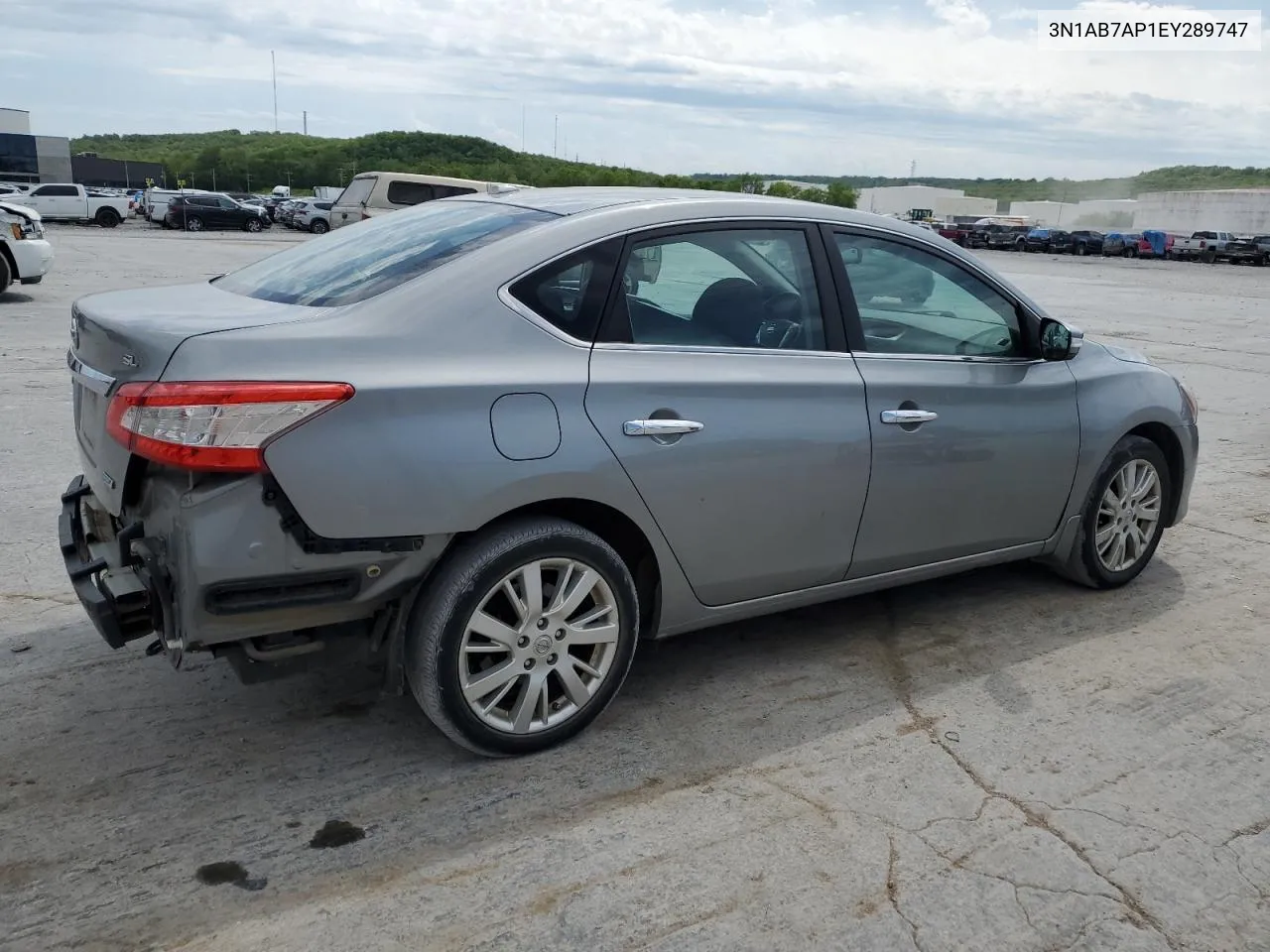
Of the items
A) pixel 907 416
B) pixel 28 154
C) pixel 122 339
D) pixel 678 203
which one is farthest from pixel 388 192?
pixel 28 154

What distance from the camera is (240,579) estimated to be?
9.36ft

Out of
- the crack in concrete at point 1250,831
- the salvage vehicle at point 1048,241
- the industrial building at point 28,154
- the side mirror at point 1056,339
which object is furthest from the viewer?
the industrial building at point 28,154

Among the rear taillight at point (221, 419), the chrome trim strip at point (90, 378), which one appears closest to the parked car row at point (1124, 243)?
the chrome trim strip at point (90, 378)

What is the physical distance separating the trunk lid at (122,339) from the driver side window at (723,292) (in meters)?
1.00

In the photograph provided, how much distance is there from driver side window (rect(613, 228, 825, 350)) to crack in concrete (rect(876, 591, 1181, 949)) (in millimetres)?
1260

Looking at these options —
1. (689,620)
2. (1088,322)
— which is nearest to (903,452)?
(689,620)

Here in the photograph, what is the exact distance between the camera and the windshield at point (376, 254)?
340 cm

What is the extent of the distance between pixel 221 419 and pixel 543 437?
0.86 meters

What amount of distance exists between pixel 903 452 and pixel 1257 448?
555cm

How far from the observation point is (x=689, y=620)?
371 cm

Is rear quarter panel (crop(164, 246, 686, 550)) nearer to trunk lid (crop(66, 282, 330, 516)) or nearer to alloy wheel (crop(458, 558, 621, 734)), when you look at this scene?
trunk lid (crop(66, 282, 330, 516))

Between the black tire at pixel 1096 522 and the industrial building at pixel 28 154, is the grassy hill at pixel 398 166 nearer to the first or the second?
the industrial building at pixel 28 154

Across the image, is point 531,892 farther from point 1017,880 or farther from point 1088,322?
point 1088,322

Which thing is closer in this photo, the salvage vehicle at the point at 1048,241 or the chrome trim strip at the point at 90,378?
the chrome trim strip at the point at 90,378
